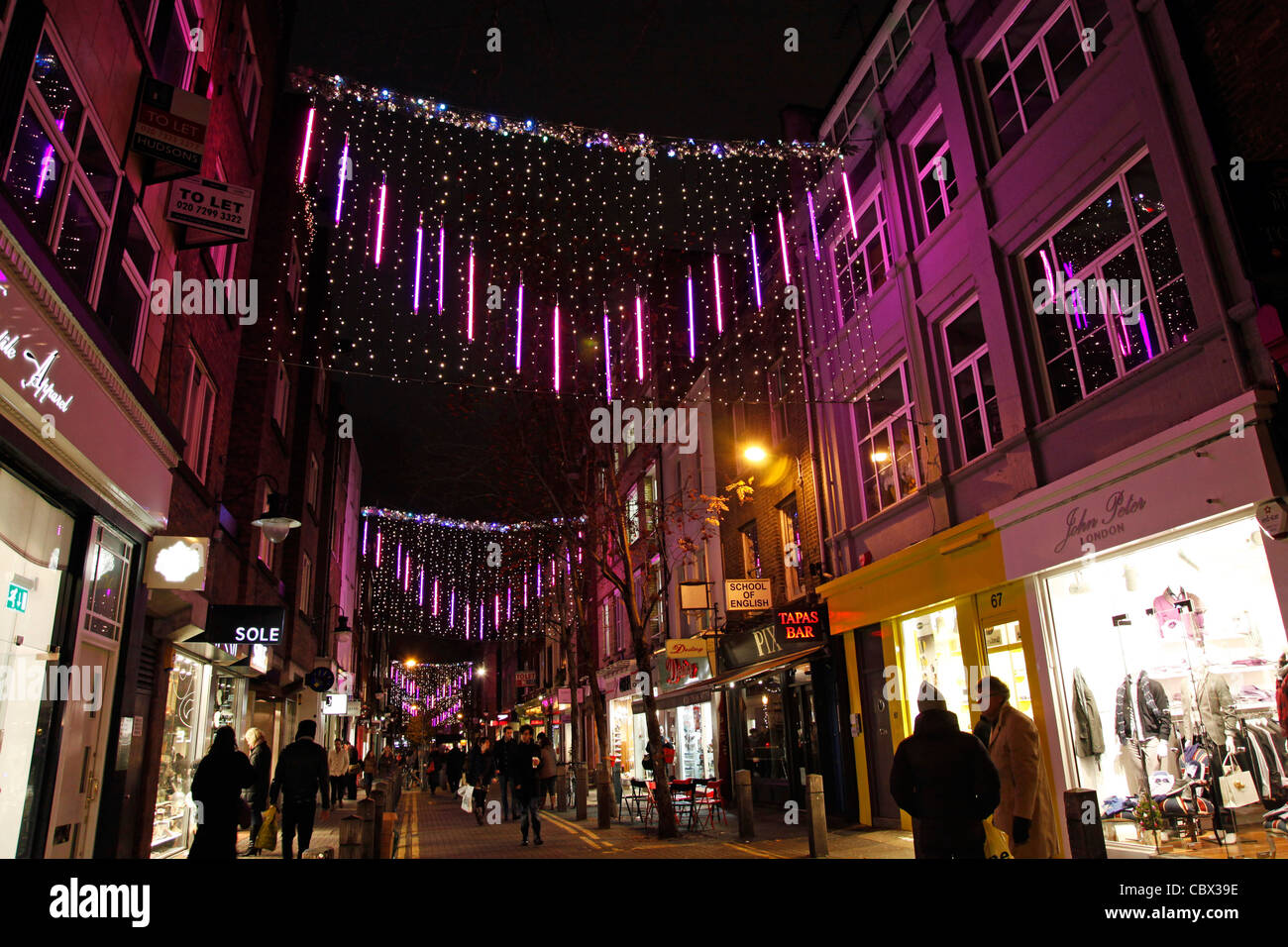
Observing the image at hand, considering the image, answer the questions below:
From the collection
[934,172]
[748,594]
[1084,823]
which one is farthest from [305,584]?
[1084,823]

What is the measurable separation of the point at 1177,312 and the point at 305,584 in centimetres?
2489

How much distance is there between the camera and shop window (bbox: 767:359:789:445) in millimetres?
17953

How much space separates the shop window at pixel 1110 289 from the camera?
28.3 feet

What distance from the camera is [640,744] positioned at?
29.0m

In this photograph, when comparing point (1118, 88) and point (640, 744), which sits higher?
point (1118, 88)

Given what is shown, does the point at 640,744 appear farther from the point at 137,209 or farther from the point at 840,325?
the point at 137,209

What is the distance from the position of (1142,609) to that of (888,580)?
4362mm

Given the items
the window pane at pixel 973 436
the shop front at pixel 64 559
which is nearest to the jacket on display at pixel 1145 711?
the window pane at pixel 973 436

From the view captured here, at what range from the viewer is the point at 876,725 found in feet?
45.1

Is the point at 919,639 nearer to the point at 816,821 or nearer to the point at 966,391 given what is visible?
the point at 966,391

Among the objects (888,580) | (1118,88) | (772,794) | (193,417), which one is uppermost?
(1118,88)

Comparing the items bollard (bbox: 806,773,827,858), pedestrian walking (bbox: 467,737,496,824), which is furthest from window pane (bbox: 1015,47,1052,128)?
pedestrian walking (bbox: 467,737,496,824)

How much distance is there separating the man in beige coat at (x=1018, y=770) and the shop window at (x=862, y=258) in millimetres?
9177
